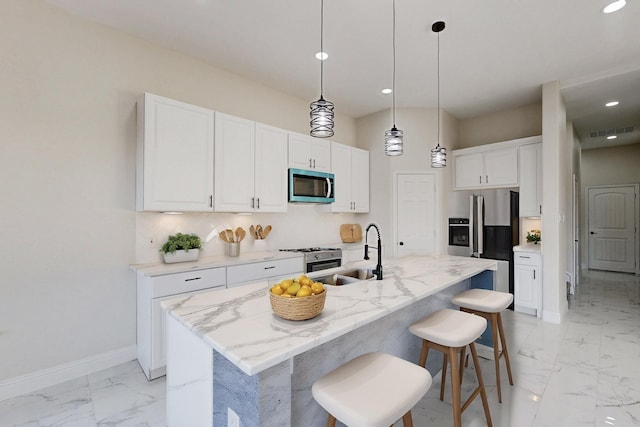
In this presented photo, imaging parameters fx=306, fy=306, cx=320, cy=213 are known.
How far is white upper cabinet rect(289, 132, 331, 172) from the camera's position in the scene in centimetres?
391

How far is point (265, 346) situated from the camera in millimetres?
1088

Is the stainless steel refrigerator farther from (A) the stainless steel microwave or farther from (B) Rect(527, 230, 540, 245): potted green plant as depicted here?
(A) the stainless steel microwave

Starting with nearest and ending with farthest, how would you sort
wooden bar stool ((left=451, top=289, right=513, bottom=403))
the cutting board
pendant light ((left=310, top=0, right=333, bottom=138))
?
1. pendant light ((left=310, top=0, right=333, bottom=138))
2. wooden bar stool ((left=451, top=289, right=513, bottom=403))
3. the cutting board

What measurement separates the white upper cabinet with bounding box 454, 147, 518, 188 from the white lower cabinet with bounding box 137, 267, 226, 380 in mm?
4176

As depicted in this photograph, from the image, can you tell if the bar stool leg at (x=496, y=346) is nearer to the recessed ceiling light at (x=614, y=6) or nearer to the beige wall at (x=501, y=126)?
the recessed ceiling light at (x=614, y=6)

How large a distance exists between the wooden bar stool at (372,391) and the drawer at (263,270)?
1.85 m

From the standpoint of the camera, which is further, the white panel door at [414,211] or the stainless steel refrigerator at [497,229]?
the white panel door at [414,211]

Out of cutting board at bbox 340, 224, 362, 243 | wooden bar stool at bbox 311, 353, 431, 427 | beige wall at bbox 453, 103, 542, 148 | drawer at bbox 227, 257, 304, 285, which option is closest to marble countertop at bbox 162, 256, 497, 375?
wooden bar stool at bbox 311, 353, 431, 427

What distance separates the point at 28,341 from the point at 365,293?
2667mm

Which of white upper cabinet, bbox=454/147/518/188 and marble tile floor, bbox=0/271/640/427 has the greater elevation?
white upper cabinet, bbox=454/147/518/188

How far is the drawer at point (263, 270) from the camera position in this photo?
3.02 m

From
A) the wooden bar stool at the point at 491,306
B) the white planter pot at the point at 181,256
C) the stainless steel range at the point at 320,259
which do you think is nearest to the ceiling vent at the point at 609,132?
the wooden bar stool at the point at 491,306

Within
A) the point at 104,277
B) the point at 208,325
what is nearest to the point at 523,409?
the point at 208,325

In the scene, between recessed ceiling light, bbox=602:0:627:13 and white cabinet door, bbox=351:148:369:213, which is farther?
white cabinet door, bbox=351:148:369:213
